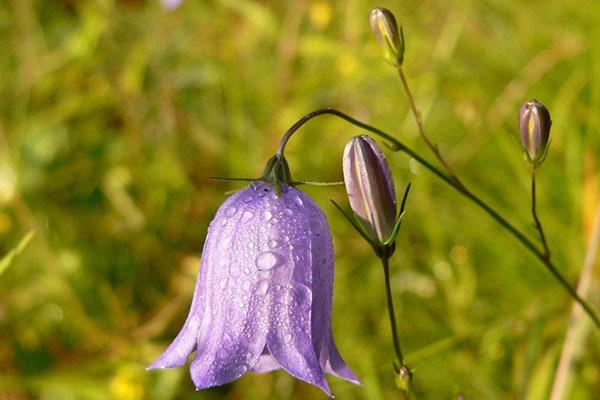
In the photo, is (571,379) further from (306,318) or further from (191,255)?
(191,255)

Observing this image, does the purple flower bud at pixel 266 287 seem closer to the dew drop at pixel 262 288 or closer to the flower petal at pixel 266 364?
the dew drop at pixel 262 288

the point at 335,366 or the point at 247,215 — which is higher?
the point at 247,215

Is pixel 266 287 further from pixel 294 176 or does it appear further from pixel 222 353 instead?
pixel 294 176

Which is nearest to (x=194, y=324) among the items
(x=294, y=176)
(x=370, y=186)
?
(x=370, y=186)

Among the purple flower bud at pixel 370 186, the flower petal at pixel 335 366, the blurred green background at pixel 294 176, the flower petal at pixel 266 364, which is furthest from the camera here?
the blurred green background at pixel 294 176

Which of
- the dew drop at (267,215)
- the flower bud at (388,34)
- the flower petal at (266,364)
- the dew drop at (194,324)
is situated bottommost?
the flower petal at (266,364)

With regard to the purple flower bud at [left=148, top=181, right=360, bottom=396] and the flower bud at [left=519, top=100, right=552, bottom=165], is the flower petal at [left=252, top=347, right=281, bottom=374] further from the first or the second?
the flower bud at [left=519, top=100, right=552, bottom=165]

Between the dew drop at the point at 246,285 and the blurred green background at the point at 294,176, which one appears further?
the blurred green background at the point at 294,176

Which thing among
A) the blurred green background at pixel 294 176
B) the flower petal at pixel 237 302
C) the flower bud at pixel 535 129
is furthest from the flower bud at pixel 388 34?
the blurred green background at pixel 294 176
